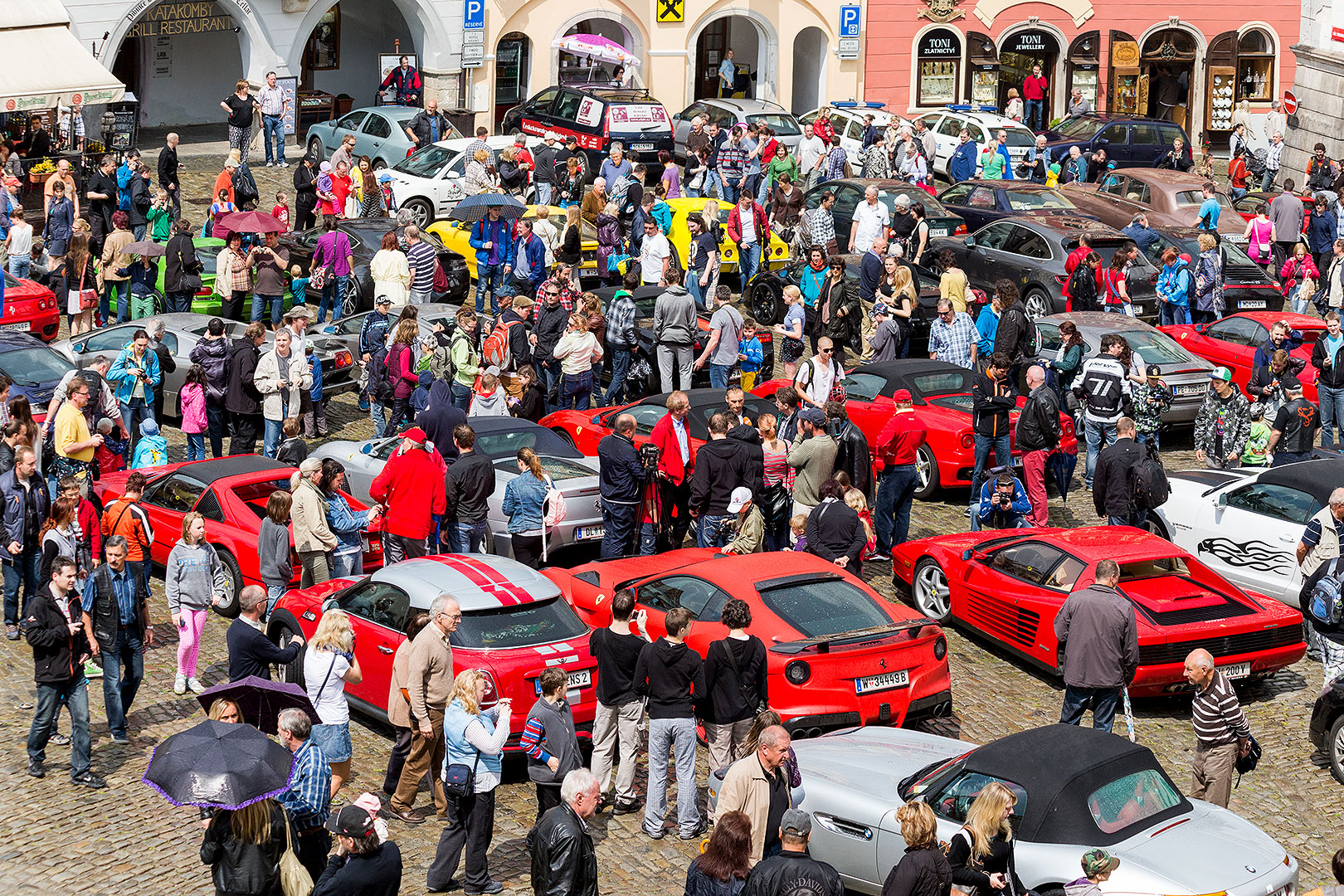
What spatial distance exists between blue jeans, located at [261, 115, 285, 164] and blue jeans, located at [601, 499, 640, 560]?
2035 centimetres

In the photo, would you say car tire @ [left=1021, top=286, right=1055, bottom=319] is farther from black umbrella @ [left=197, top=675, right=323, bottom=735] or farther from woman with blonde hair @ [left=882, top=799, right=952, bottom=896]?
woman with blonde hair @ [left=882, top=799, right=952, bottom=896]

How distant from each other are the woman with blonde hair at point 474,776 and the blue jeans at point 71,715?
9.37 ft

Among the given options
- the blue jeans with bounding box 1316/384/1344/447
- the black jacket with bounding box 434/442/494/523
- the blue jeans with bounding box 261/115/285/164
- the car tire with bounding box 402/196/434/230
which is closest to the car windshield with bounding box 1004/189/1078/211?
the blue jeans with bounding box 1316/384/1344/447

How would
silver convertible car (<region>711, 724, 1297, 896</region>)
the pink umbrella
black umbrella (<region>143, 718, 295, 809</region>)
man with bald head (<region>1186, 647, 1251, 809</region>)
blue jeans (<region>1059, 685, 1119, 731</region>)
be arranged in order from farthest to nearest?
→ the pink umbrella → blue jeans (<region>1059, 685, 1119, 731</region>) → man with bald head (<region>1186, 647, 1251, 809</region>) → silver convertible car (<region>711, 724, 1297, 896</region>) → black umbrella (<region>143, 718, 295, 809</region>)

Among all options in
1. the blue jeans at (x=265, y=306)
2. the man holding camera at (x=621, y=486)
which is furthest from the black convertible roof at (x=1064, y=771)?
the blue jeans at (x=265, y=306)

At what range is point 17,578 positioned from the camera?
1461 centimetres

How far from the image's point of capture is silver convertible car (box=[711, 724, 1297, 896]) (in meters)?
9.66

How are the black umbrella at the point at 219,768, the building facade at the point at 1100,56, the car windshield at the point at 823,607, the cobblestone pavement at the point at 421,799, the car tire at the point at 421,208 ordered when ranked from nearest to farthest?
1. the black umbrella at the point at 219,768
2. the cobblestone pavement at the point at 421,799
3. the car windshield at the point at 823,607
4. the car tire at the point at 421,208
5. the building facade at the point at 1100,56

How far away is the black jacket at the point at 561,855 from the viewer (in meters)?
9.13

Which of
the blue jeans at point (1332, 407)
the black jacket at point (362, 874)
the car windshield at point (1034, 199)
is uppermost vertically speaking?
the car windshield at point (1034, 199)

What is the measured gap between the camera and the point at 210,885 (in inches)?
418

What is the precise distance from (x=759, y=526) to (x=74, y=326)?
11.8m

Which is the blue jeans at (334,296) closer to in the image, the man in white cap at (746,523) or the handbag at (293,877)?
the man in white cap at (746,523)

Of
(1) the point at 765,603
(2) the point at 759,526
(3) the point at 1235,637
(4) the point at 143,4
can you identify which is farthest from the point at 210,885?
(4) the point at 143,4
